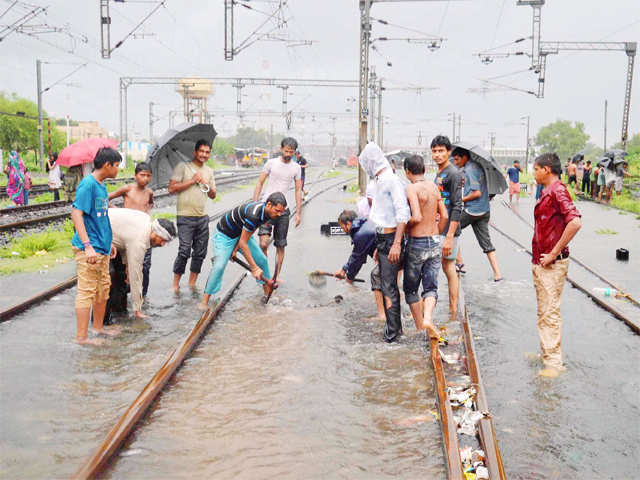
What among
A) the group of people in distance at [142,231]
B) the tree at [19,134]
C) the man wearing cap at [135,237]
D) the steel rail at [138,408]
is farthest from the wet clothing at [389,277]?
the tree at [19,134]

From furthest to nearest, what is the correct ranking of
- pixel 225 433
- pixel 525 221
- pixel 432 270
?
1. pixel 525 221
2. pixel 432 270
3. pixel 225 433

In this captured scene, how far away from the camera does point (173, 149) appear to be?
8695 millimetres

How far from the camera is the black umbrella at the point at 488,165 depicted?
829 cm

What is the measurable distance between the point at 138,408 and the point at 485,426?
2350mm

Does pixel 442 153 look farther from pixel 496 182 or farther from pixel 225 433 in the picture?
pixel 225 433

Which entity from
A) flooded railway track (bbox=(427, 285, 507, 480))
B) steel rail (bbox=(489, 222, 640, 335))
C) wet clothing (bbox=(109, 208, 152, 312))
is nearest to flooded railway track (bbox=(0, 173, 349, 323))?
wet clothing (bbox=(109, 208, 152, 312))

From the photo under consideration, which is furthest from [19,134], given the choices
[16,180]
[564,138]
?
[564,138]

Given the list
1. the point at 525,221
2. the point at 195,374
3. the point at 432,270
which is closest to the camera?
the point at 195,374

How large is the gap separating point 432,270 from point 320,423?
2.28 meters

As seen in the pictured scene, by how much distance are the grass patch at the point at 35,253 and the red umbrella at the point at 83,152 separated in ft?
5.67

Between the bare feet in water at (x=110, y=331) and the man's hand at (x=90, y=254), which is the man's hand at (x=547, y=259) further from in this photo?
the bare feet in water at (x=110, y=331)

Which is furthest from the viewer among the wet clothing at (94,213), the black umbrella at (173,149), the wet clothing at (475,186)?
the wet clothing at (475,186)

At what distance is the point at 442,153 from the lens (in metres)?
6.84

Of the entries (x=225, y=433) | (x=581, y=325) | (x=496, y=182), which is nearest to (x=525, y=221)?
(x=496, y=182)
